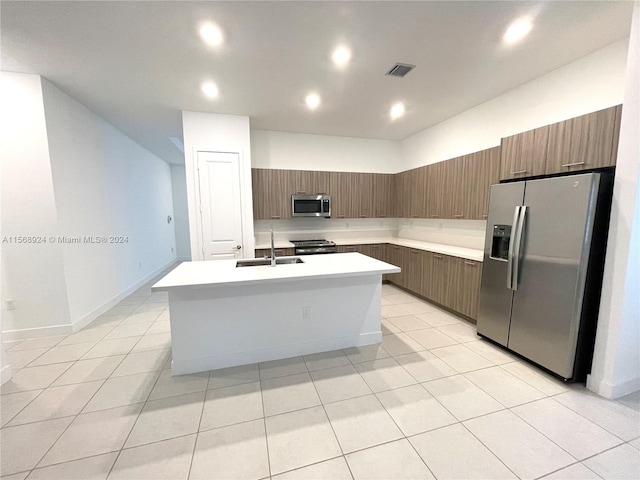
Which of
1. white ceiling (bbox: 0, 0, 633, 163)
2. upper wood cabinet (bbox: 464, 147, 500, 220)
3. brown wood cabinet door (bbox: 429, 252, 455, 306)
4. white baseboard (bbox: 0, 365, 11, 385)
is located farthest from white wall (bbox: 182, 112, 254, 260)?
upper wood cabinet (bbox: 464, 147, 500, 220)

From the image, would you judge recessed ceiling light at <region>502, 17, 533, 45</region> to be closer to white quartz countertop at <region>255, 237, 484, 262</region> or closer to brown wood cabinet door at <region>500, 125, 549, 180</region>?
brown wood cabinet door at <region>500, 125, 549, 180</region>

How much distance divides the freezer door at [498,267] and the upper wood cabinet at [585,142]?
337 mm

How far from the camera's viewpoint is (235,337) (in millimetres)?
2367

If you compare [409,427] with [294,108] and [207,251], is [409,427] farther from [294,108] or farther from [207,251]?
[294,108]

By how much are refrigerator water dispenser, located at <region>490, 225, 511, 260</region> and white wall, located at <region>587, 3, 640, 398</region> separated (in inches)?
26.8

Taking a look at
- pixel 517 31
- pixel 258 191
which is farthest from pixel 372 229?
pixel 517 31

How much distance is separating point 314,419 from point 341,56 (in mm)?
3047

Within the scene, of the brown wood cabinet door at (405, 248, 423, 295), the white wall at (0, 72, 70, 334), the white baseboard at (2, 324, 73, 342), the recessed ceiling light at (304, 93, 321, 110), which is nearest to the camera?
the white wall at (0, 72, 70, 334)

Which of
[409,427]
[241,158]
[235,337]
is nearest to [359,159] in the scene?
[241,158]

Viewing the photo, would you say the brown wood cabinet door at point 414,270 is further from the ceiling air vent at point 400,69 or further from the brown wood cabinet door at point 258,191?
the brown wood cabinet door at point 258,191

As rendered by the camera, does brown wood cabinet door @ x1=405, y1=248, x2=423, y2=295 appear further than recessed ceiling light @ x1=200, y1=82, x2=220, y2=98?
Yes

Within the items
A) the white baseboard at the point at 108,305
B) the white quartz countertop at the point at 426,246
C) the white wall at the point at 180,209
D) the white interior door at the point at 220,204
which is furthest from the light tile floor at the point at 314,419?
the white wall at the point at 180,209

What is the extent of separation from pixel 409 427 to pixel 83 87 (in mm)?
4662

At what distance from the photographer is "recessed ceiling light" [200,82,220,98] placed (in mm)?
2885
